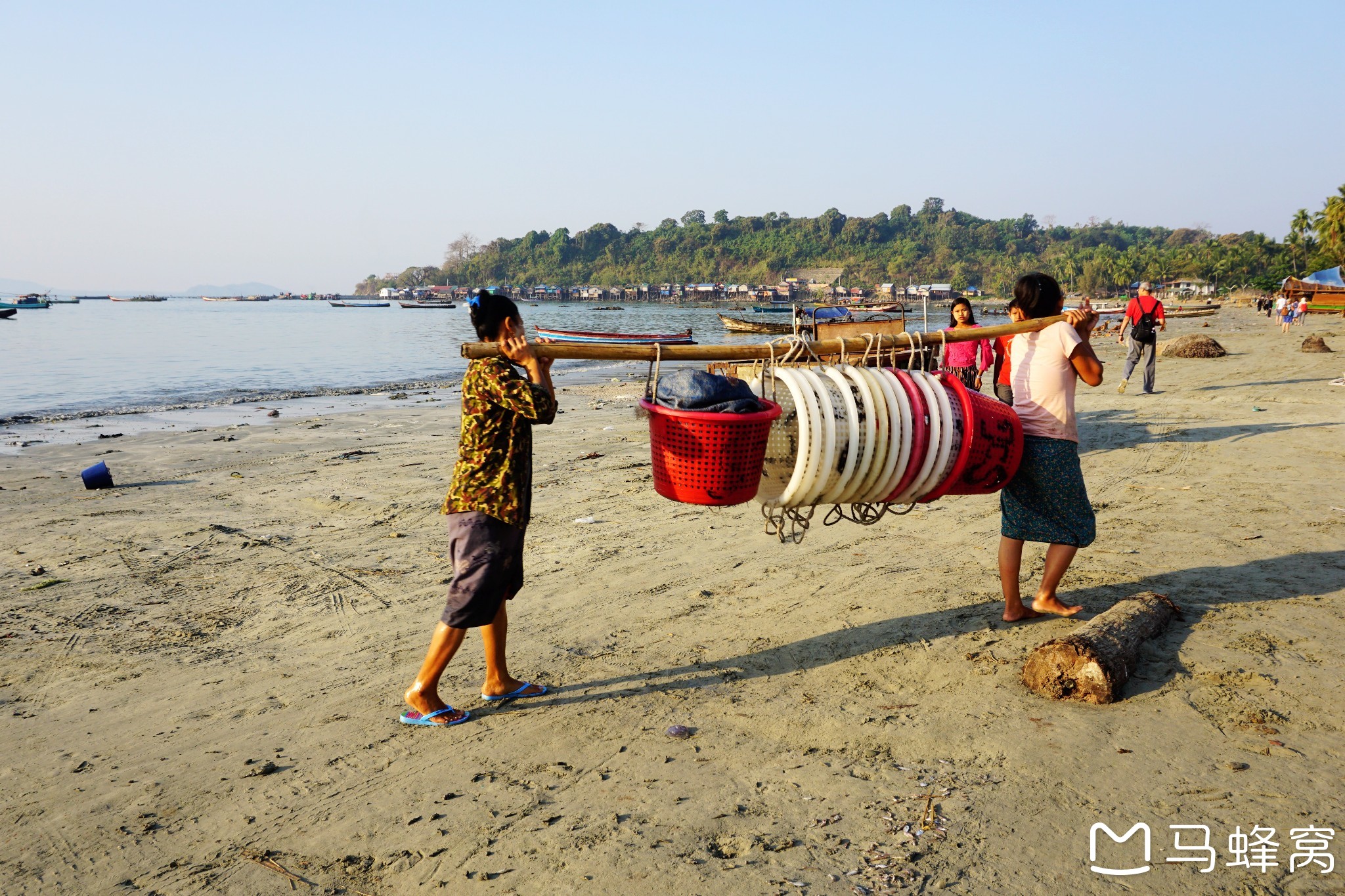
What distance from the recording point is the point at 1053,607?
14.0 feet

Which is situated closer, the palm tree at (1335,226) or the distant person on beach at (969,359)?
the distant person on beach at (969,359)

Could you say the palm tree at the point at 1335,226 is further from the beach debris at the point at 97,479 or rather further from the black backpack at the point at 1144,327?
the beach debris at the point at 97,479

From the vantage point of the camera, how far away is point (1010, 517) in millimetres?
4176

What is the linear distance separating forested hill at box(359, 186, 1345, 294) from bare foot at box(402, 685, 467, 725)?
123m

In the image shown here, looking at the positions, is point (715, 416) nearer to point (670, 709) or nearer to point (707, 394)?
point (707, 394)

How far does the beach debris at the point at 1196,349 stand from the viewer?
18.5m

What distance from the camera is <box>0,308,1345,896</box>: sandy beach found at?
262 centimetres

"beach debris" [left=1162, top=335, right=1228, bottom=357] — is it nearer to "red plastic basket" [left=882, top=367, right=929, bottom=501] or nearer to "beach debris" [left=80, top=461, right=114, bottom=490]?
"red plastic basket" [left=882, top=367, right=929, bottom=501]

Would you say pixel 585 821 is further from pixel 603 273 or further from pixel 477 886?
pixel 603 273

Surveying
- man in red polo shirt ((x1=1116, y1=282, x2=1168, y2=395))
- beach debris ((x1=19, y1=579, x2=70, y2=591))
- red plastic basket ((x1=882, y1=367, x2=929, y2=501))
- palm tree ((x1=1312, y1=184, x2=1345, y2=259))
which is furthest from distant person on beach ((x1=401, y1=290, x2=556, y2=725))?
palm tree ((x1=1312, y1=184, x2=1345, y2=259))

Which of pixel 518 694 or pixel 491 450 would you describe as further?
pixel 518 694

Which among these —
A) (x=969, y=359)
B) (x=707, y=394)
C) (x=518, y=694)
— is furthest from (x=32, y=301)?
(x=707, y=394)

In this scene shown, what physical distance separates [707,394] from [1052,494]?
1.96 m

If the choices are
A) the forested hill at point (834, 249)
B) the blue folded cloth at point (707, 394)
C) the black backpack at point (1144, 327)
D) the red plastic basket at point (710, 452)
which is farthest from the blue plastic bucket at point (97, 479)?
the forested hill at point (834, 249)
